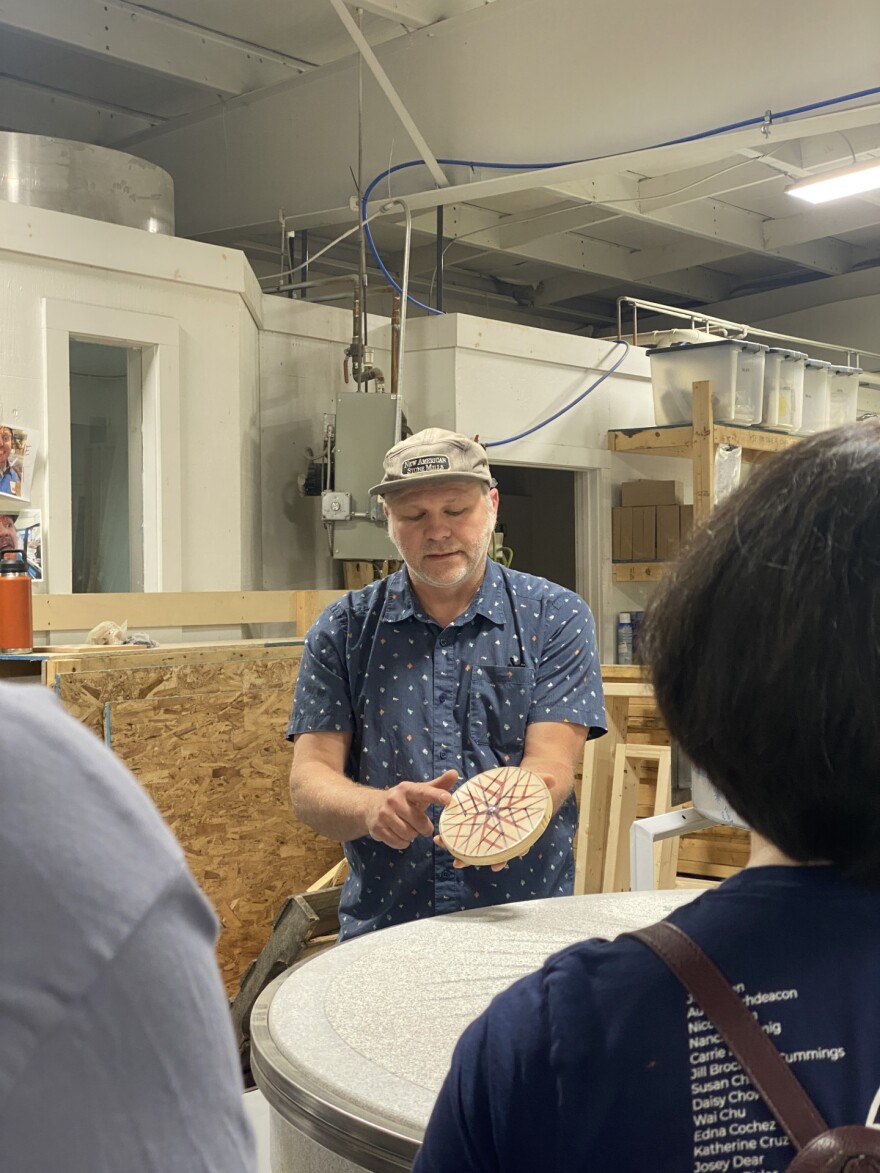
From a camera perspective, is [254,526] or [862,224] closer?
[254,526]

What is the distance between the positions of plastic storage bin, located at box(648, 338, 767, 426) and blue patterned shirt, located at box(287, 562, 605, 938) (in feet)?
13.2

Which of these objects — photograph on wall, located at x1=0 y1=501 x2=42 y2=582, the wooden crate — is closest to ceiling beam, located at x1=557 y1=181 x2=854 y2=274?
the wooden crate

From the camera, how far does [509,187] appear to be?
4980 millimetres

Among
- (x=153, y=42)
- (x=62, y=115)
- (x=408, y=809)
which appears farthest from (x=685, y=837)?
(x=62, y=115)

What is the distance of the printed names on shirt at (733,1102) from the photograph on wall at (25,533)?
3.82 meters

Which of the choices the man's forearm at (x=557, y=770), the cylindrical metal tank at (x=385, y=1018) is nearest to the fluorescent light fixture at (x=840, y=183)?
the man's forearm at (x=557, y=770)

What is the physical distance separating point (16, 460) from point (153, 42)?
2.17 metres

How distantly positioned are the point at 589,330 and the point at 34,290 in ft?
20.4

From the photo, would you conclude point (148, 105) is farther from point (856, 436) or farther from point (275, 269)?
point (856, 436)

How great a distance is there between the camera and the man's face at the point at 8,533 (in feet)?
13.5

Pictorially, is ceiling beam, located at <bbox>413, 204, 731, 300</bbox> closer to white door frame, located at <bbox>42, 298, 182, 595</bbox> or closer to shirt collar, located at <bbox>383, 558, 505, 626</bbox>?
white door frame, located at <bbox>42, 298, 182, 595</bbox>

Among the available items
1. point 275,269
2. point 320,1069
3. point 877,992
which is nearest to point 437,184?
point 275,269

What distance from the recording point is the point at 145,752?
10.8ft

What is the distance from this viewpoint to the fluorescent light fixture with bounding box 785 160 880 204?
5.12 metres
